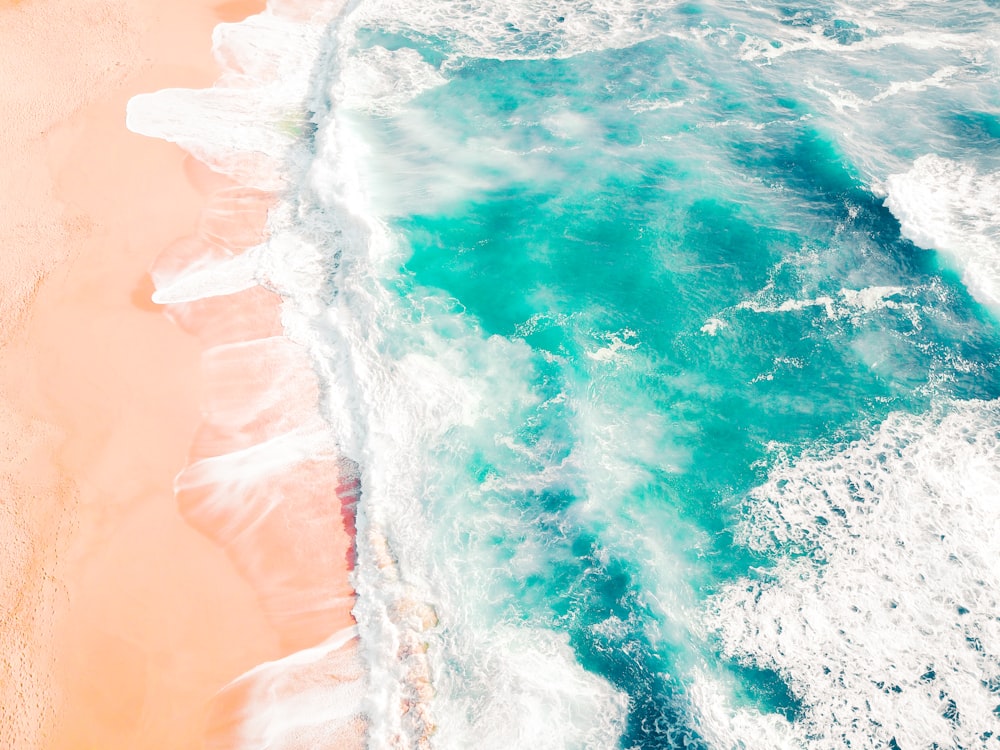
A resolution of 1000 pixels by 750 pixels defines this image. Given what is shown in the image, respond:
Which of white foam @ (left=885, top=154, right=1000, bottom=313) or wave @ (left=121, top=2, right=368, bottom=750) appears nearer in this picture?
wave @ (left=121, top=2, right=368, bottom=750)

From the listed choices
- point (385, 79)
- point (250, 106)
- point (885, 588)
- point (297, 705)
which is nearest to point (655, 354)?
point (885, 588)

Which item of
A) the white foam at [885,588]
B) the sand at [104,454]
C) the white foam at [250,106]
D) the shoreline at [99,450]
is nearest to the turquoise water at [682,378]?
the white foam at [885,588]

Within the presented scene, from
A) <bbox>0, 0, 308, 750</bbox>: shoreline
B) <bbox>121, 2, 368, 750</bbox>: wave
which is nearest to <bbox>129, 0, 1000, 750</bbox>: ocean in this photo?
<bbox>121, 2, 368, 750</bbox>: wave

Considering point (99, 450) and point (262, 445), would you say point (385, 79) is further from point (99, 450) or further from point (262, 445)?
point (99, 450)

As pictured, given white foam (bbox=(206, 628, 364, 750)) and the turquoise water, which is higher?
the turquoise water

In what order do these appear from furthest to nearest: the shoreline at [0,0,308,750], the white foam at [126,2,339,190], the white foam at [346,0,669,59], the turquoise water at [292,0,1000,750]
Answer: the white foam at [346,0,669,59] < the white foam at [126,2,339,190] < the shoreline at [0,0,308,750] < the turquoise water at [292,0,1000,750]

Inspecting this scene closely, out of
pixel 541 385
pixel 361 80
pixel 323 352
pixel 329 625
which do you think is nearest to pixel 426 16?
pixel 361 80

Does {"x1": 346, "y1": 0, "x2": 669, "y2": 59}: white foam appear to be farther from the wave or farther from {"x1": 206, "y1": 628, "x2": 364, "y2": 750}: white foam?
{"x1": 206, "y1": 628, "x2": 364, "y2": 750}: white foam
